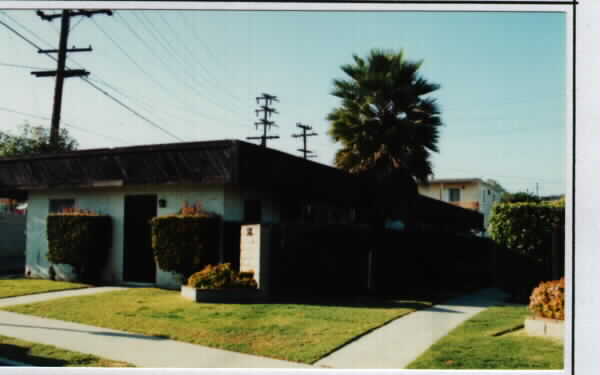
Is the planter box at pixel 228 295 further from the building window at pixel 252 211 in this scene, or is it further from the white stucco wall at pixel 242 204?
the building window at pixel 252 211

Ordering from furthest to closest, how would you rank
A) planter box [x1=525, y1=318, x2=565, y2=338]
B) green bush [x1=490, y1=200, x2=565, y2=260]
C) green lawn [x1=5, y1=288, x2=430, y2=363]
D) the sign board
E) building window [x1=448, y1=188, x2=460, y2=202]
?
building window [x1=448, y1=188, x2=460, y2=202]
green bush [x1=490, y1=200, x2=565, y2=260]
the sign board
planter box [x1=525, y1=318, x2=565, y2=338]
green lawn [x1=5, y1=288, x2=430, y2=363]

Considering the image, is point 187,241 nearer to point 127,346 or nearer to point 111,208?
point 111,208

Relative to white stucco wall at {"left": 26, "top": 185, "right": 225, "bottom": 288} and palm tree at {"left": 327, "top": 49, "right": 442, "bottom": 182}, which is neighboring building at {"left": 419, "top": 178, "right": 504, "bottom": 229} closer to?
palm tree at {"left": 327, "top": 49, "right": 442, "bottom": 182}

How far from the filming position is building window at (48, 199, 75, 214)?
15.2 meters

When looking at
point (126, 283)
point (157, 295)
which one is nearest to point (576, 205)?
point (157, 295)

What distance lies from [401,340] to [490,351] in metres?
1.27

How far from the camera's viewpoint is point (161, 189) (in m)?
13.7

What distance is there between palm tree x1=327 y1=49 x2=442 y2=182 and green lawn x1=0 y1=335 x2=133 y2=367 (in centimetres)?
872

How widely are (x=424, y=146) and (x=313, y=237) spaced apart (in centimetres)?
410

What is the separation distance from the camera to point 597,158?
6215 millimetres

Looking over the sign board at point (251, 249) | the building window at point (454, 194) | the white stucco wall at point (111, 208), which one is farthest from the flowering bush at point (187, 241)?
the building window at point (454, 194)

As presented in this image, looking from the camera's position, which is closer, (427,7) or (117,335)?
(427,7)

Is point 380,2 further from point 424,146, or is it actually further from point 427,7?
point 424,146

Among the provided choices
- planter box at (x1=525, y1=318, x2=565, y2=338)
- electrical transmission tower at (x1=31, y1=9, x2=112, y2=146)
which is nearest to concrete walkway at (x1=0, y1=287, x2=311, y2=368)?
planter box at (x1=525, y1=318, x2=565, y2=338)
